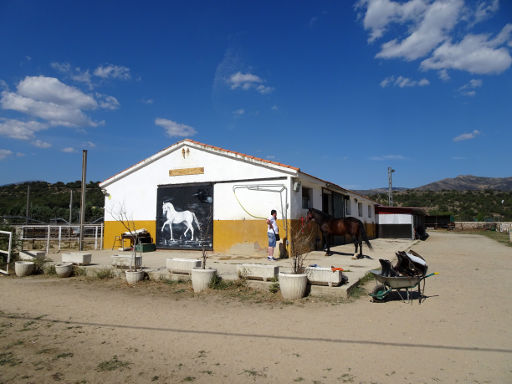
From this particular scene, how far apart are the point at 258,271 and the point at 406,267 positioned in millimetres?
3167

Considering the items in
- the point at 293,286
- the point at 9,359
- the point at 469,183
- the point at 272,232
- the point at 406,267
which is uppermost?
the point at 469,183

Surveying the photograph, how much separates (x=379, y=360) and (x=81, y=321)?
4840mm

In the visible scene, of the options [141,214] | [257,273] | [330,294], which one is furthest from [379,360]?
[141,214]

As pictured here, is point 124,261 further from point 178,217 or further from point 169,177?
point 169,177

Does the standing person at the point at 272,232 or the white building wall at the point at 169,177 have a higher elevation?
the white building wall at the point at 169,177

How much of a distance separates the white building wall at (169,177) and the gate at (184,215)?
1.08 ft

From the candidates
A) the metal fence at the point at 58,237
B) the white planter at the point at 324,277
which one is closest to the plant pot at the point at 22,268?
the metal fence at the point at 58,237

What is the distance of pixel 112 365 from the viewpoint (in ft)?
13.1

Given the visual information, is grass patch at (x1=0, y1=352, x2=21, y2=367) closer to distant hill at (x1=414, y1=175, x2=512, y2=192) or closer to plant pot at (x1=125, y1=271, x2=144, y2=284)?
plant pot at (x1=125, y1=271, x2=144, y2=284)

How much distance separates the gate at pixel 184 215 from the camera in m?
14.1

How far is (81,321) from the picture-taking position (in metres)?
5.81

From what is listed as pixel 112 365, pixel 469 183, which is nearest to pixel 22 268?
pixel 112 365

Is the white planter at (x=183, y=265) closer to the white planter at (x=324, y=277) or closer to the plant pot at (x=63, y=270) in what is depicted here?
the white planter at (x=324, y=277)

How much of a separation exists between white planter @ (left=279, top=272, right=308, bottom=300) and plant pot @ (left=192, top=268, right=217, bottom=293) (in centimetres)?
180
